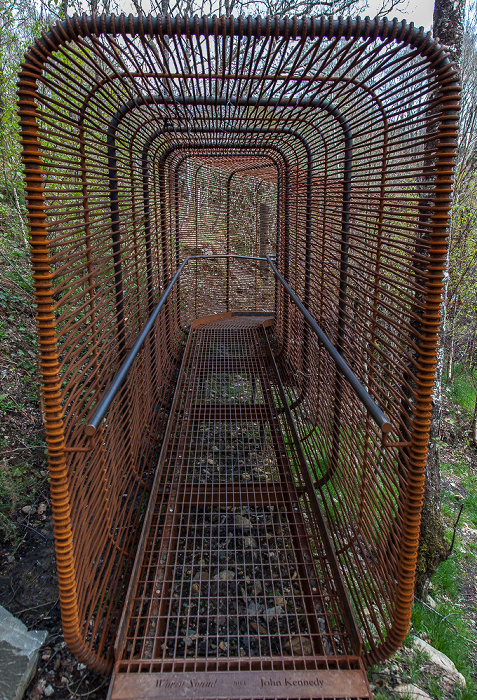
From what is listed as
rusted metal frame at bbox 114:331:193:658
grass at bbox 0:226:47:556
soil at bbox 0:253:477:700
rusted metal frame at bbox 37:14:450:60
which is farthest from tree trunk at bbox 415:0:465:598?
grass at bbox 0:226:47:556

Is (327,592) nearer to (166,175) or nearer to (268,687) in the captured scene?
(268,687)

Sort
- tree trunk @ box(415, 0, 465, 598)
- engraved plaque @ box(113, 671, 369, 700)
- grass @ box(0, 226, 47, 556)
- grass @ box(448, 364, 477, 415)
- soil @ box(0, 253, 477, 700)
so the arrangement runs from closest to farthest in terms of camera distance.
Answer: engraved plaque @ box(113, 671, 369, 700) → soil @ box(0, 253, 477, 700) → grass @ box(0, 226, 47, 556) → tree trunk @ box(415, 0, 465, 598) → grass @ box(448, 364, 477, 415)

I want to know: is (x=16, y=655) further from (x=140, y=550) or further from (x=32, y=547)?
(x=32, y=547)

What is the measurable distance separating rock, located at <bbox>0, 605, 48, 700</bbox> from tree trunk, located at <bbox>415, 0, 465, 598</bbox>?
8.38 ft

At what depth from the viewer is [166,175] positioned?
4.44m

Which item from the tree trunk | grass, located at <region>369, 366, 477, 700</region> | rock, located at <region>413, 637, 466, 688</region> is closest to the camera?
grass, located at <region>369, 366, 477, 700</region>

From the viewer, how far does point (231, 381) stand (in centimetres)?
443

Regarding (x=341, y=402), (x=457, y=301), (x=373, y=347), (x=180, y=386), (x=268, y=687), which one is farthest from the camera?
(x=457, y=301)

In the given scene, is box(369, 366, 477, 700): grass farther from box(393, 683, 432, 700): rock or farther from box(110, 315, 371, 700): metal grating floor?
box(110, 315, 371, 700): metal grating floor

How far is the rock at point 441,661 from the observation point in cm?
→ 243

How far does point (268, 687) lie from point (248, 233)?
6.21 metres

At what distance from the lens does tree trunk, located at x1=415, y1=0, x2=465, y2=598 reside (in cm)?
330

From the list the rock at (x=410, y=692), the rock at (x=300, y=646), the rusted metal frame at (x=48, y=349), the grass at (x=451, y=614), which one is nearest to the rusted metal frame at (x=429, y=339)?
the rock at (x=300, y=646)

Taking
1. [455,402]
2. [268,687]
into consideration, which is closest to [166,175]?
[268,687]
